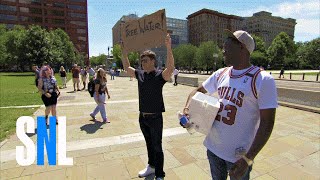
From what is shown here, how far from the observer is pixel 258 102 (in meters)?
1.76

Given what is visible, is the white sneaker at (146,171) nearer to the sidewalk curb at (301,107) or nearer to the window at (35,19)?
the sidewalk curb at (301,107)

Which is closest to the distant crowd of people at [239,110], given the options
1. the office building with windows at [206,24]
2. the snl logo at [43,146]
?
the snl logo at [43,146]

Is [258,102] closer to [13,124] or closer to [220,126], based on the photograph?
[220,126]

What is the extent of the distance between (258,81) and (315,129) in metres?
6.20

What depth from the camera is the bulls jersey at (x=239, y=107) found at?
5.73ft

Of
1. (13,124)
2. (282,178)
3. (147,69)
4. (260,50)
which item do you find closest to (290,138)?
(282,178)

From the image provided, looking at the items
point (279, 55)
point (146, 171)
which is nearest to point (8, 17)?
point (279, 55)

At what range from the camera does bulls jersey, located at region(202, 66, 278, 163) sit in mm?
1745

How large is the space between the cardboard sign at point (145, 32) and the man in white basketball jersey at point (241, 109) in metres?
1.35

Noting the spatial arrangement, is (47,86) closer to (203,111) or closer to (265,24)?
(203,111)

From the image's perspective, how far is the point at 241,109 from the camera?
74.2 inches

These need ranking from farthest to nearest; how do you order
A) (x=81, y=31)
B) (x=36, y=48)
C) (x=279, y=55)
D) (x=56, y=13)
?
1. (x=81, y=31)
2. (x=56, y=13)
3. (x=279, y=55)
4. (x=36, y=48)

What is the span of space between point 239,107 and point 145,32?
6.77 feet

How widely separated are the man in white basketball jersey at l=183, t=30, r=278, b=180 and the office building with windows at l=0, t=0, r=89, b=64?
102435 millimetres
